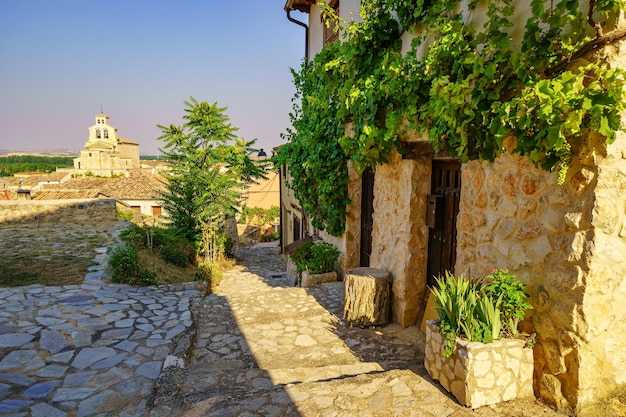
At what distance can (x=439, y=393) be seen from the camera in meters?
3.00

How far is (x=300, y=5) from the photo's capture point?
31.6 ft

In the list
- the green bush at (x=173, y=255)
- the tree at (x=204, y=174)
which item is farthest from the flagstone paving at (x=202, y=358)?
the tree at (x=204, y=174)

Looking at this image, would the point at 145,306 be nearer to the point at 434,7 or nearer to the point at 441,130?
the point at 441,130

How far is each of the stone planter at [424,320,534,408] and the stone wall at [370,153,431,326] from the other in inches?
74.5

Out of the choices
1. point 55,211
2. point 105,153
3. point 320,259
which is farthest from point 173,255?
point 105,153

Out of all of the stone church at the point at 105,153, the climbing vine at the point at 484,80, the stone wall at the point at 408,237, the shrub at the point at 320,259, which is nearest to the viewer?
the climbing vine at the point at 484,80

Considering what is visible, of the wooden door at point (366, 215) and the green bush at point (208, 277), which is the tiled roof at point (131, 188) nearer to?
the green bush at point (208, 277)

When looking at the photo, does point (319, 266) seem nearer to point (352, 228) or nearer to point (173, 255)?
point (352, 228)

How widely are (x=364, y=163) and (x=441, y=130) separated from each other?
173 cm

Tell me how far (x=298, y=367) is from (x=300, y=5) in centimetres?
912

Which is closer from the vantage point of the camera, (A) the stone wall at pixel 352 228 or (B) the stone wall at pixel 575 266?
(B) the stone wall at pixel 575 266

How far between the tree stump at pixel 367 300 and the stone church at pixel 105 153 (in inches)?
2428

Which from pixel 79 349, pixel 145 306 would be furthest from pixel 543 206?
pixel 145 306

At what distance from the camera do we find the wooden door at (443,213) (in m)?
4.39
